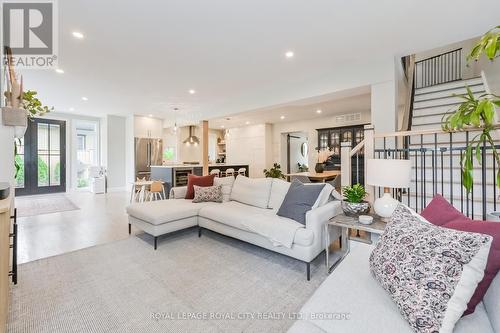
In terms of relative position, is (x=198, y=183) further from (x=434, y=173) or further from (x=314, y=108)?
(x=314, y=108)

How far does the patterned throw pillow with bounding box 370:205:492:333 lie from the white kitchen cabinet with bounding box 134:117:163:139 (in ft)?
27.6

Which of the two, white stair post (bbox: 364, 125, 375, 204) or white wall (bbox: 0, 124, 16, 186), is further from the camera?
white stair post (bbox: 364, 125, 375, 204)

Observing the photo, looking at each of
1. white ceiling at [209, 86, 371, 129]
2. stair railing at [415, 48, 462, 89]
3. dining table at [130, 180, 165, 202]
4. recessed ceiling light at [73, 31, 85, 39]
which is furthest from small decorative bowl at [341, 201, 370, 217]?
stair railing at [415, 48, 462, 89]

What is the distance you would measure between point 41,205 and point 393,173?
7.45 meters

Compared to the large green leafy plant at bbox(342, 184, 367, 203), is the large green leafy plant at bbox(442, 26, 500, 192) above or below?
above

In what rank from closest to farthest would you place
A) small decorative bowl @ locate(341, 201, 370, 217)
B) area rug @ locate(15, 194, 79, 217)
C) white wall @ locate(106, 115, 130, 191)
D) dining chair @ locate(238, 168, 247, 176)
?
small decorative bowl @ locate(341, 201, 370, 217) → area rug @ locate(15, 194, 79, 217) → white wall @ locate(106, 115, 130, 191) → dining chair @ locate(238, 168, 247, 176)

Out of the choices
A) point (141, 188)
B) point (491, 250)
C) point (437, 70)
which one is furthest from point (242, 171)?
point (491, 250)

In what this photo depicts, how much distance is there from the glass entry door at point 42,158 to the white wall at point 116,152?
1.39m

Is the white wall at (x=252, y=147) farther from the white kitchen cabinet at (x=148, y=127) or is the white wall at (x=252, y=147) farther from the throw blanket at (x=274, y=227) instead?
the throw blanket at (x=274, y=227)

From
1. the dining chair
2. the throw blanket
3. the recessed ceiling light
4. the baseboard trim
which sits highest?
the recessed ceiling light

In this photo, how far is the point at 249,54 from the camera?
3.42 meters

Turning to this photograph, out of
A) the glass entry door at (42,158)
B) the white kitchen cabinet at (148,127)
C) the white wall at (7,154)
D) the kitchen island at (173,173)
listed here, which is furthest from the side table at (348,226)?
the glass entry door at (42,158)

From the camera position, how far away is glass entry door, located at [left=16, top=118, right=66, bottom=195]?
6.86 meters

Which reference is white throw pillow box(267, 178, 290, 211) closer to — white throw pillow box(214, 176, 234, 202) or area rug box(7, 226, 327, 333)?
area rug box(7, 226, 327, 333)
